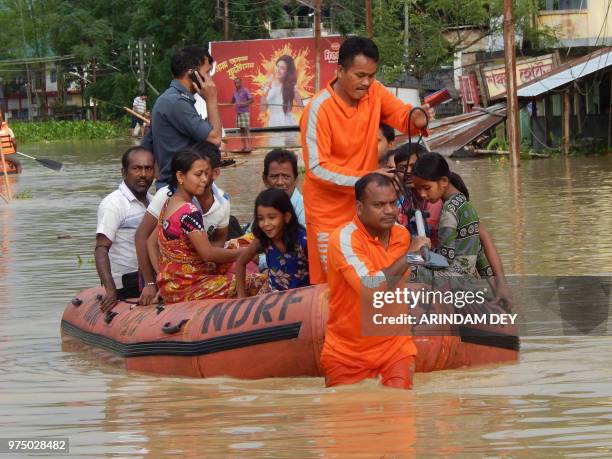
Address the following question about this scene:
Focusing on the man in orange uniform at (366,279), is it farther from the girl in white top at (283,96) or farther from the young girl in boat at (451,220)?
the girl in white top at (283,96)

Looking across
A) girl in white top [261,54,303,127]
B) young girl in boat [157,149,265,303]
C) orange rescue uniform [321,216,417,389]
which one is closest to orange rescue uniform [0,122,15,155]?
young girl in boat [157,149,265,303]

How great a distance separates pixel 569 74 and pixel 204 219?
18960 mm

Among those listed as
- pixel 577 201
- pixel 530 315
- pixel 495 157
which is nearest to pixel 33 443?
pixel 530 315

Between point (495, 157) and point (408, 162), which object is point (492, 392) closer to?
point (408, 162)

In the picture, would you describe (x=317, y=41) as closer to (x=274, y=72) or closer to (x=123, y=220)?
(x=274, y=72)

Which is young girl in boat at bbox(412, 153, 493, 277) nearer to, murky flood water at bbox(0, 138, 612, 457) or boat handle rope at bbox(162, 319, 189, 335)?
murky flood water at bbox(0, 138, 612, 457)

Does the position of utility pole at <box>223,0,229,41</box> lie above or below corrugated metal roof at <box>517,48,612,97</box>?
above

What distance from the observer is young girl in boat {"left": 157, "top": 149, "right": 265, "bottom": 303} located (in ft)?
25.6

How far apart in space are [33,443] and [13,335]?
346 cm

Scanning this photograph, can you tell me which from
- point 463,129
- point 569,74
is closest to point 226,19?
point 463,129

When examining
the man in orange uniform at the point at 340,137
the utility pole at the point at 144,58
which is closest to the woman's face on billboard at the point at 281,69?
the utility pole at the point at 144,58

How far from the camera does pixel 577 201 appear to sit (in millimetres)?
16719

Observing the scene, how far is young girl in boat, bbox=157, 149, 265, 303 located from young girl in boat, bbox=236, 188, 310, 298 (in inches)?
9.2

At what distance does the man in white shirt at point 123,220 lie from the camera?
27.9ft
